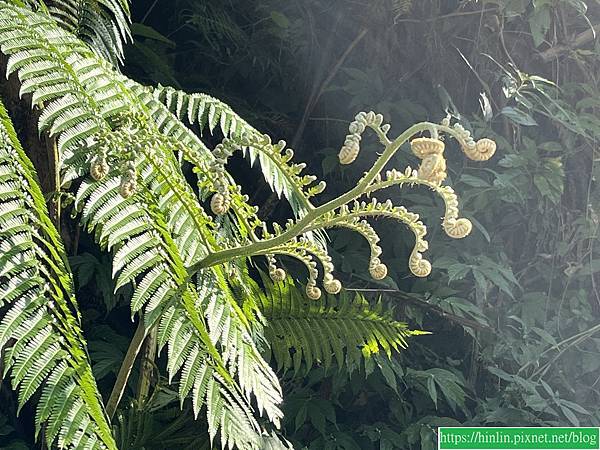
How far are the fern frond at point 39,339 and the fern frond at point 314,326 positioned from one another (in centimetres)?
48

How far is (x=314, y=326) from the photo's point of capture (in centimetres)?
125

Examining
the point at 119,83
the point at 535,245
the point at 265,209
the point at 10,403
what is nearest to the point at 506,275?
the point at 535,245

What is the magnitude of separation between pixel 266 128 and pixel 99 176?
1.24m

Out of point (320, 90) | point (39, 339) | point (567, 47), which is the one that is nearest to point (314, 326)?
point (39, 339)

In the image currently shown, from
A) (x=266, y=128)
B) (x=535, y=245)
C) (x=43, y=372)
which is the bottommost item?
(x=535, y=245)

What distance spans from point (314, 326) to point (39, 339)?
1.90 ft

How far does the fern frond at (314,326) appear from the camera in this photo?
4.03 ft

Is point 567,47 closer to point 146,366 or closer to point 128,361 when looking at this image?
point 146,366

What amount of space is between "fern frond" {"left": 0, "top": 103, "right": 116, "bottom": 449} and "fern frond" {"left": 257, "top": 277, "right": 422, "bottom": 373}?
1.59 ft

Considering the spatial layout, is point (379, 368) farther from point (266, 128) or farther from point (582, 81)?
point (582, 81)

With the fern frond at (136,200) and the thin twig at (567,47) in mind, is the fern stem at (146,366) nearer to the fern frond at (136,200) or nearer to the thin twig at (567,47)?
the fern frond at (136,200)

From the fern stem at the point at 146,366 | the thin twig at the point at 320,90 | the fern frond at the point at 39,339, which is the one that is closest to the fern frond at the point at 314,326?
the fern stem at the point at 146,366

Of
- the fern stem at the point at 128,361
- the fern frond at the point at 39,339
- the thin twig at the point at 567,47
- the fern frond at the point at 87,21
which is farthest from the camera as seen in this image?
the thin twig at the point at 567,47

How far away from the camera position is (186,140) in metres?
1.07
